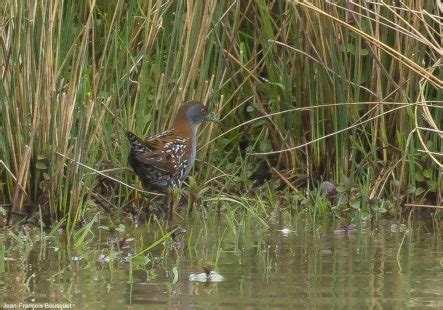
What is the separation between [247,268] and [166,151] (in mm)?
2075

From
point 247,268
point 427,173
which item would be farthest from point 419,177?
point 247,268

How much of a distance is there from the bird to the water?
534 mm

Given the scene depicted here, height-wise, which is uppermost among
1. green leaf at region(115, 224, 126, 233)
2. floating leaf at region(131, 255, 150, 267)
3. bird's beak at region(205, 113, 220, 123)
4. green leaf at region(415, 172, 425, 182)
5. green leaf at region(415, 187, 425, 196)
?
bird's beak at region(205, 113, 220, 123)

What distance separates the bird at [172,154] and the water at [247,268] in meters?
0.53

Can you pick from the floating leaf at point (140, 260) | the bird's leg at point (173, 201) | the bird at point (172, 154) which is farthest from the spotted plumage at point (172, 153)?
the floating leaf at point (140, 260)

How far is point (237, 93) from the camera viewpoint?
8102 millimetres

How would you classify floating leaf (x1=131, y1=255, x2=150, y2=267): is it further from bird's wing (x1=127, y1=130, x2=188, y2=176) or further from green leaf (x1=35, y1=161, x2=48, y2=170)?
bird's wing (x1=127, y1=130, x2=188, y2=176)

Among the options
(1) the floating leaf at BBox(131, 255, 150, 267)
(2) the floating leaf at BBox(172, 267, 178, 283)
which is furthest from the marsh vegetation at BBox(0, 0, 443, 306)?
(2) the floating leaf at BBox(172, 267, 178, 283)

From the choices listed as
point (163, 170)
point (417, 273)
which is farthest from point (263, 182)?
point (417, 273)

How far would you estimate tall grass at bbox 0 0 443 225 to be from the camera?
6375mm

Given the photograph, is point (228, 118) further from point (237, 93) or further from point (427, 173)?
point (427, 173)

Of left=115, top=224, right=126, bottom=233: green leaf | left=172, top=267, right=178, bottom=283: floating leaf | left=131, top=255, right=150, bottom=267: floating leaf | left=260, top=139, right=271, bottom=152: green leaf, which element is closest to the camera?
left=172, top=267, right=178, bottom=283: floating leaf

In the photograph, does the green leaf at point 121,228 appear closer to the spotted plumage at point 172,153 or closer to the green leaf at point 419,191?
the spotted plumage at point 172,153

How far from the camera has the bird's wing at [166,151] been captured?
282 inches
